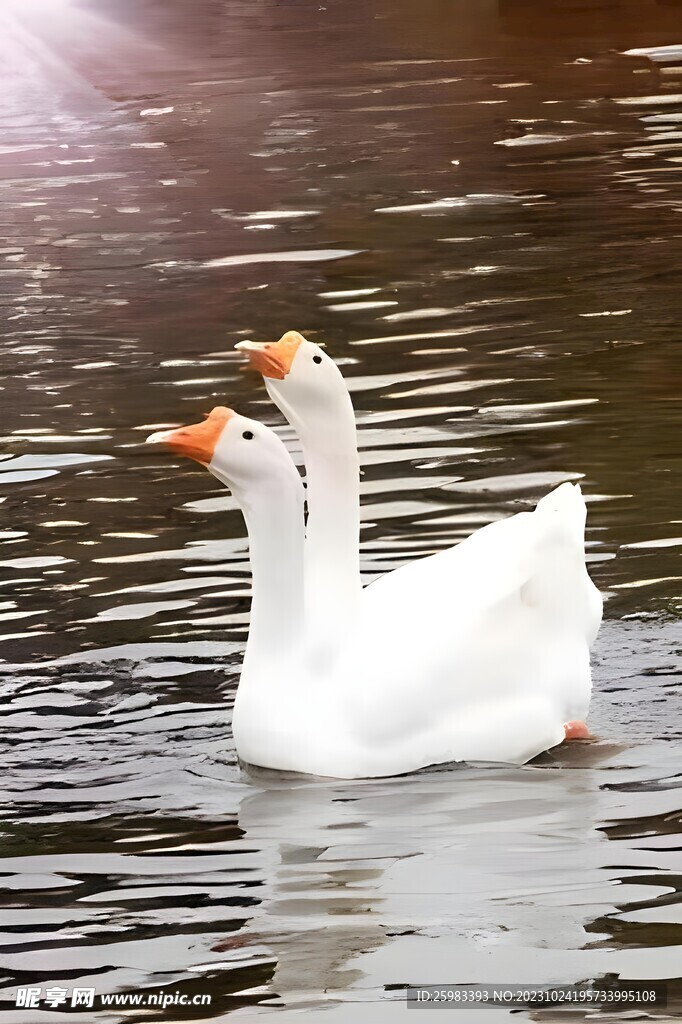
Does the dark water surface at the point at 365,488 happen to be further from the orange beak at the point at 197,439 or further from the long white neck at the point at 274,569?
the orange beak at the point at 197,439

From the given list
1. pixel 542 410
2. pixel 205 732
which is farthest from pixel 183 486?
pixel 205 732

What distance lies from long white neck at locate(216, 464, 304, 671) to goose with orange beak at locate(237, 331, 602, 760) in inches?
4.6

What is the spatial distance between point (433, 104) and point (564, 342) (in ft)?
35.5

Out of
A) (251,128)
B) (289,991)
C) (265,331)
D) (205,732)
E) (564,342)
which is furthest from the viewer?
(251,128)

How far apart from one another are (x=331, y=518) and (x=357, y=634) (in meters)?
0.47

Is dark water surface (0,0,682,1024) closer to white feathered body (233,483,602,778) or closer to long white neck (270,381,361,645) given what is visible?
white feathered body (233,483,602,778)

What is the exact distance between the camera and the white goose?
23.4 feet

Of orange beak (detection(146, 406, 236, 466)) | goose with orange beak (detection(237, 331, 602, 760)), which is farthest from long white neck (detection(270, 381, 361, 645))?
orange beak (detection(146, 406, 236, 466))

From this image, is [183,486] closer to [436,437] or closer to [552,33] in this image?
[436,437]

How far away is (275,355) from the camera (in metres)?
7.19

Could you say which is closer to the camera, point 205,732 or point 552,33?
point 205,732

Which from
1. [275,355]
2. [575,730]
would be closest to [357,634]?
[575,730]

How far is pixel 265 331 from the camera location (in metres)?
14.3

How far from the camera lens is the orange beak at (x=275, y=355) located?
282 inches
